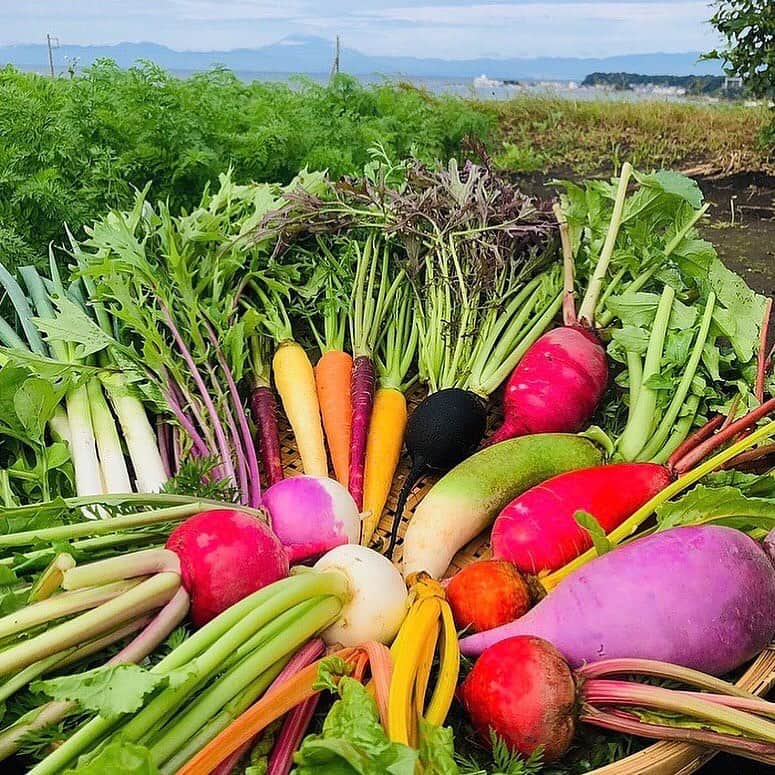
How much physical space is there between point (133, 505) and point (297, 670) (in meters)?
0.52

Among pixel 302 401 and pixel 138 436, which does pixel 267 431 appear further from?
pixel 138 436

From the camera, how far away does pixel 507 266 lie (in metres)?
2.61

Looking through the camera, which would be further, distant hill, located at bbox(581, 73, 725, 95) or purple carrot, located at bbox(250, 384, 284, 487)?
distant hill, located at bbox(581, 73, 725, 95)

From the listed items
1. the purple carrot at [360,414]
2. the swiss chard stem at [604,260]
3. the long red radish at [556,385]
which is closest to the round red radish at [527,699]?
the purple carrot at [360,414]

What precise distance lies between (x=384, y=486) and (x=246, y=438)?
377 millimetres

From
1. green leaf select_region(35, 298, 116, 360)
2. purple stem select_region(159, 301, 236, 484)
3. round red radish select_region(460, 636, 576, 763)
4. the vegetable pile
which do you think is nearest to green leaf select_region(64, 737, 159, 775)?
the vegetable pile

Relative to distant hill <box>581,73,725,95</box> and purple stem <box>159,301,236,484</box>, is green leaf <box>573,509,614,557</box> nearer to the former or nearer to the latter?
purple stem <box>159,301,236,484</box>

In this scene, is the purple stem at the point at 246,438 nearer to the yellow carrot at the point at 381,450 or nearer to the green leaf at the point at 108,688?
the yellow carrot at the point at 381,450

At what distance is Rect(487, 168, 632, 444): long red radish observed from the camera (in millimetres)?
2139

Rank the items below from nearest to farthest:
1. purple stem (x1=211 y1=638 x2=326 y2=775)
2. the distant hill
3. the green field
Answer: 1. purple stem (x1=211 y1=638 x2=326 y2=775)
2. the green field
3. the distant hill

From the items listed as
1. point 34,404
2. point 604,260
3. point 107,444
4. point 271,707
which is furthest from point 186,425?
point 604,260

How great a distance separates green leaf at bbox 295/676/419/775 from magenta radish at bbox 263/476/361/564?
0.58 metres

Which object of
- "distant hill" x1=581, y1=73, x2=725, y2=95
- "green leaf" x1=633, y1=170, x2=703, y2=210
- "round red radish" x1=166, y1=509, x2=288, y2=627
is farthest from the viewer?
"distant hill" x1=581, y1=73, x2=725, y2=95

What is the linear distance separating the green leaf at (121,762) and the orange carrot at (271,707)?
117 millimetres
